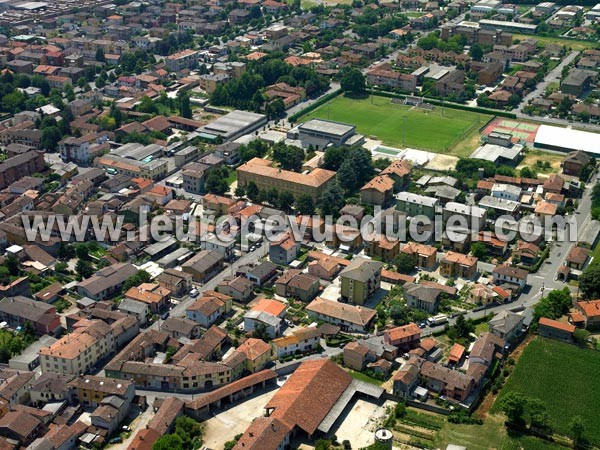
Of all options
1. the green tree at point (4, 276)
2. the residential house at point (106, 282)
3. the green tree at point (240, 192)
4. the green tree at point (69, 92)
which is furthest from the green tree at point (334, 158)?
the green tree at point (69, 92)

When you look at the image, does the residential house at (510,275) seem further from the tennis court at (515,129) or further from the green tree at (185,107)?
the green tree at (185,107)

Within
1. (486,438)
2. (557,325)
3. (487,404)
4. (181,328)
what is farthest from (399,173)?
(486,438)

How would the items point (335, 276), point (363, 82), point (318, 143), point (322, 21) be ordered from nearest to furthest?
1. point (335, 276)
2. point (318, 143)
3. point (363, 82)
4. point (322, 21)

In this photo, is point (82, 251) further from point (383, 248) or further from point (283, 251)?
point (383, 248)

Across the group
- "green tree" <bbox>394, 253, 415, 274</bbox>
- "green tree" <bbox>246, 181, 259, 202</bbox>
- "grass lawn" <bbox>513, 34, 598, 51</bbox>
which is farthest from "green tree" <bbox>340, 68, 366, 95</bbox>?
"green tree" <bbox>394, 253, 415, 274</bbox>

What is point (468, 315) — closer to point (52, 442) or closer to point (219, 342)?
point (219, 342)

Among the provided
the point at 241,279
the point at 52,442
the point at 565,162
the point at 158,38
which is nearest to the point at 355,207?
the point at 241,279
